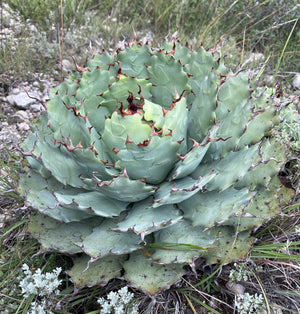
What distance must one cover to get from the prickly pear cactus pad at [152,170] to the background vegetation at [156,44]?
6.0 inches

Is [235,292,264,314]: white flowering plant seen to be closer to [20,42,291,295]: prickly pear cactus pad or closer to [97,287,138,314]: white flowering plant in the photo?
[20,42,291,295]: prickly pear cactus pad

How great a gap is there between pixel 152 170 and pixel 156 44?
7.04 feet

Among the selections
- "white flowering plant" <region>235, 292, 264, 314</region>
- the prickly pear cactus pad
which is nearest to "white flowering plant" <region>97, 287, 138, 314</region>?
the prickly pear cactus pad

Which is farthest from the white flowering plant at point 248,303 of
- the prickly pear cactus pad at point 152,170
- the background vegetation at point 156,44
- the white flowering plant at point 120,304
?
the white flowering plant at point 120,304

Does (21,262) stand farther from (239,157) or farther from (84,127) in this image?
(239,157)

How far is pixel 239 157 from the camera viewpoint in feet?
4.89

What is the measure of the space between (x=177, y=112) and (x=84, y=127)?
423 mm

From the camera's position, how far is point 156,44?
3.25 metres

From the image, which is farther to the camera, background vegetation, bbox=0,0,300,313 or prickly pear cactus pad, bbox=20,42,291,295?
background vegetation, bbox=0,0,300,313

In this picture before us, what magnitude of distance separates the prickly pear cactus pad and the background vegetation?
0.15 metres

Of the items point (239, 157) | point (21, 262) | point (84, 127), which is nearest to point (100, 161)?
point (84, 127)

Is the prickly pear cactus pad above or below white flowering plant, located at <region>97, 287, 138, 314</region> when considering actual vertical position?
above

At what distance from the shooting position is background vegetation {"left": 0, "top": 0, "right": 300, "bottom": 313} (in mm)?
1627

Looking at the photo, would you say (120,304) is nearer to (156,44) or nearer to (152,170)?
(152,170)
